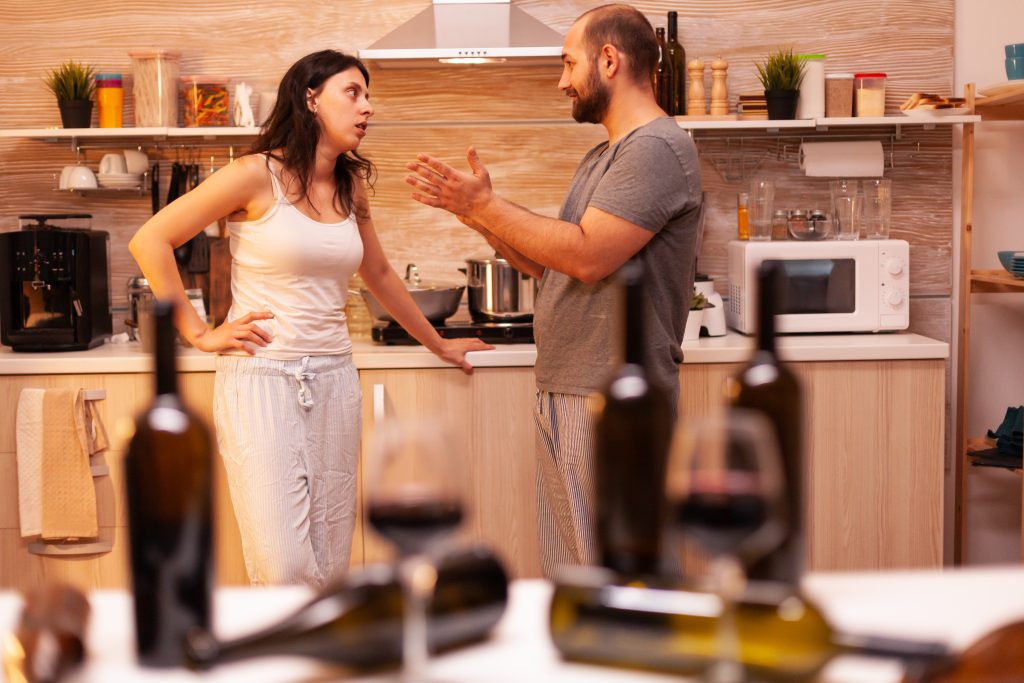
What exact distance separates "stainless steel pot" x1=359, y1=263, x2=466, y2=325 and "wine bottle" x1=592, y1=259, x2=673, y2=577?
2.22 meters

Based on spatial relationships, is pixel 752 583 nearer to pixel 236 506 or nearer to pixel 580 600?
pixel 580 600

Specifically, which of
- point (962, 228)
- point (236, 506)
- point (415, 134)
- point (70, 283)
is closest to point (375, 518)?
point (236, 506)

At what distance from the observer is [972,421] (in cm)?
371

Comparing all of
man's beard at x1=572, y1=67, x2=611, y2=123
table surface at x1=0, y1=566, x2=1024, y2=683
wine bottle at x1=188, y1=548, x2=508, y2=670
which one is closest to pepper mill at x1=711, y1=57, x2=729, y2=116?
man's beard at x1=572, y1=67, x2=611, y2=123

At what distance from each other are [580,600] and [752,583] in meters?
0.15

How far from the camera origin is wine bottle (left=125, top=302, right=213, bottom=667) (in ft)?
3.16

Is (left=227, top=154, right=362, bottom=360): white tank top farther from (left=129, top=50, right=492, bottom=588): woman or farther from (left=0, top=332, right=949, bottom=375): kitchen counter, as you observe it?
(left=0, top=332, right=949, bottom=375): kitchen counter

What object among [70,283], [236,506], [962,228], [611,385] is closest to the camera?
[611,385]

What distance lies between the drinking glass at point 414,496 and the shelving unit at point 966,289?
9.22 ft

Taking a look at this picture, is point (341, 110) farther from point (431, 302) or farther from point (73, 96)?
point (73, 96)

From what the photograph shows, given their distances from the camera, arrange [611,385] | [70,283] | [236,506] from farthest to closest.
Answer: [70,283] → [236,506] → [611,385]

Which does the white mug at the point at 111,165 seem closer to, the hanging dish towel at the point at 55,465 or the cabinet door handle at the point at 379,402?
the hanging dish towel at the point at 55,465

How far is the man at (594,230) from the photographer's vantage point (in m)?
2.21

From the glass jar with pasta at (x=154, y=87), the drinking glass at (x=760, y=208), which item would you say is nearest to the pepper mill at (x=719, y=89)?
the drinking glass at (x=760, y=208)
